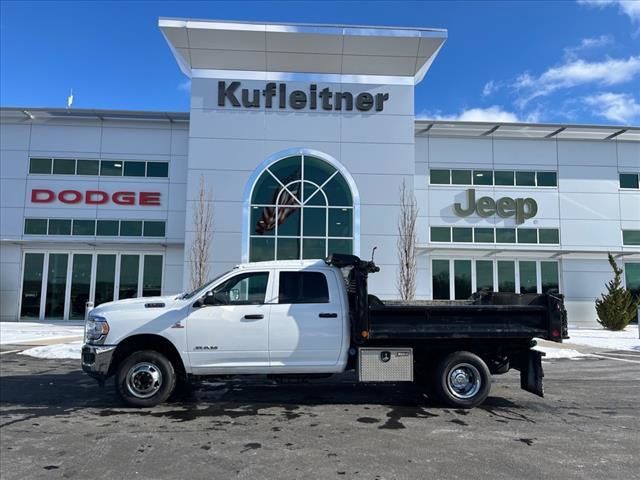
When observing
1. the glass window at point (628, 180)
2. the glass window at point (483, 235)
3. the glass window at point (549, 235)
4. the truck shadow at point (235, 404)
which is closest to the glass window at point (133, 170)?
the truck shadow at point (235, 404)

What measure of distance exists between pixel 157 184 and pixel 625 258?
21930 mm

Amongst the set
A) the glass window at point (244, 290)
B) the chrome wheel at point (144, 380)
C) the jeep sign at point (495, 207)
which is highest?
the jeep sign at point (495, 207)

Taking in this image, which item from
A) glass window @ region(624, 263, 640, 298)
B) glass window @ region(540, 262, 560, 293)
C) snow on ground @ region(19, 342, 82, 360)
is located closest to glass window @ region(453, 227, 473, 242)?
glass window @ region(540, 262, 560, 293)

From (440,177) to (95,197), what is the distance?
1551cm

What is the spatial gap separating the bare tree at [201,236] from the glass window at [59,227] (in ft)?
21.5

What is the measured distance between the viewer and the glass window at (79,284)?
2252 cm

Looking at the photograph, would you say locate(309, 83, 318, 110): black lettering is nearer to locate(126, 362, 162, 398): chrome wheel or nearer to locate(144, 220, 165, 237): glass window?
locate(144, 220, 165, 237): glass window

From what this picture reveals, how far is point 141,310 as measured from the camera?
7.28 m

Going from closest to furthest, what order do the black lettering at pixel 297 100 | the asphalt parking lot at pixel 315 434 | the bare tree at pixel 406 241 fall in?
the asphalt parking lot at pixel 315 434 < the bare tree at pixel 406 241 < the black lettering at pixel 297 100

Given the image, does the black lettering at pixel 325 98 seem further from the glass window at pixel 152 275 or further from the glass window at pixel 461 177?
the glass window at pixel 152 275

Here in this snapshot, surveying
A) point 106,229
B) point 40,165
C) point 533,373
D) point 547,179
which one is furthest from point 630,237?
point 40,165

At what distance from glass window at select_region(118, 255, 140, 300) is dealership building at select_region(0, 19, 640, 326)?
0.29ft

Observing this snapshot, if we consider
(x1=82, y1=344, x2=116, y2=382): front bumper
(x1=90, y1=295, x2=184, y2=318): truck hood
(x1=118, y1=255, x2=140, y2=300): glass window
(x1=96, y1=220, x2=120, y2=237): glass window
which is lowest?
(x1=82, y1=344, x2=116, y2=382): front bumper

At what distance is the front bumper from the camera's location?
7.10 m
